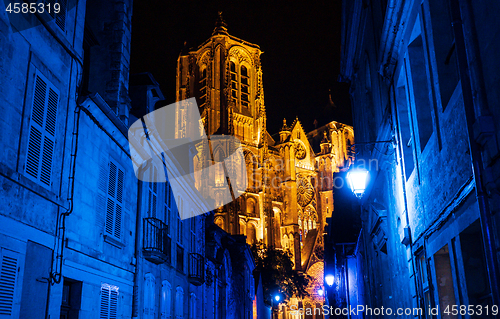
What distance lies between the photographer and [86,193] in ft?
29.6

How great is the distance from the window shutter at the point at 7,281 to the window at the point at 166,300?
6.93 metres

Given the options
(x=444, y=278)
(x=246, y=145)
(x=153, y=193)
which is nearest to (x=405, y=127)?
(x=444, y=278)

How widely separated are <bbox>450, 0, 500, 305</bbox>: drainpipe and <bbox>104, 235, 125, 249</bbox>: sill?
24.9ft

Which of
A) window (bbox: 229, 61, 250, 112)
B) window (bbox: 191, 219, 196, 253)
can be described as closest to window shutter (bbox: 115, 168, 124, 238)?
window (bbox: 191, 219, 196, 253)

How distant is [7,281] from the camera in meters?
6.32

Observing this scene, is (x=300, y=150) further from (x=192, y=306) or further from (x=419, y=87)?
(x=419, y=87)

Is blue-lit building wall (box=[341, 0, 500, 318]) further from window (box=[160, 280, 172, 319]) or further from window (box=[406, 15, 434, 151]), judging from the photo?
window (box=[160, 280, 172, 319])

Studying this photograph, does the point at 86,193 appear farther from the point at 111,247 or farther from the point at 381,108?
the point at 381,108

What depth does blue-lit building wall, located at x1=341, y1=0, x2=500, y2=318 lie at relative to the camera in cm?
458

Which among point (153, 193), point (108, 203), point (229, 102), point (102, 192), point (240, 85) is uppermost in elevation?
point (240, 85)

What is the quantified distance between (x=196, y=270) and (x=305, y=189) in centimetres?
6688

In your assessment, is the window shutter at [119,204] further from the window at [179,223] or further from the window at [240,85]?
the window at [240,85]

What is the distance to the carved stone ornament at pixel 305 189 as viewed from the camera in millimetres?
82438

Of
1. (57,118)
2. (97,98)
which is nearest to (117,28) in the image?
(97,98)
